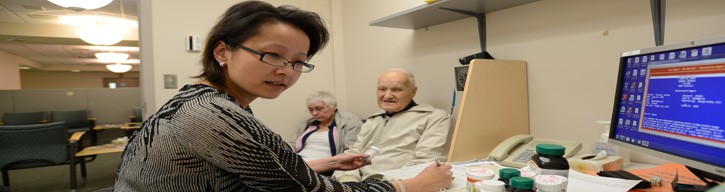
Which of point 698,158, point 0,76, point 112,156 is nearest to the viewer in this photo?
point 698,158

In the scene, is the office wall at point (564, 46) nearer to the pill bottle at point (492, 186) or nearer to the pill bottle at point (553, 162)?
the pill bottle at point (553, 162)

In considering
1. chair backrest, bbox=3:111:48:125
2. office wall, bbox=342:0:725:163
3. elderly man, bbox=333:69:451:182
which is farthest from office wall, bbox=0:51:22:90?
office wall, bbox=342:0:725:163

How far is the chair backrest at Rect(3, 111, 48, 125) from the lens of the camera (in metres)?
7.67

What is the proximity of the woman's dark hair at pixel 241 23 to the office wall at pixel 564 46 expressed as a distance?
1.31 m

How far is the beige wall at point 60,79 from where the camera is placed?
512 inches

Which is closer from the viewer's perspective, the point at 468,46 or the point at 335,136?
the point at 468,46

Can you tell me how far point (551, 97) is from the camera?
1852mm

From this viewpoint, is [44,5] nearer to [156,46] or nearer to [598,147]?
[156,46]

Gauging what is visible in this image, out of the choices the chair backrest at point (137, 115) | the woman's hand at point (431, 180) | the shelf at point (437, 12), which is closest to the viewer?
the woman's hand at point (431, 180)

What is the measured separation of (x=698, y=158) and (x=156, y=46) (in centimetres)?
290

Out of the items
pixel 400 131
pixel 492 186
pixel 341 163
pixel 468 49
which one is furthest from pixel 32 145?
pixel 492 186

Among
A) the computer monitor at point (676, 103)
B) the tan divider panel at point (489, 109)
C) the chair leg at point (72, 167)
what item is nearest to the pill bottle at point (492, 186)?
the computer monitor at point (676, 103)

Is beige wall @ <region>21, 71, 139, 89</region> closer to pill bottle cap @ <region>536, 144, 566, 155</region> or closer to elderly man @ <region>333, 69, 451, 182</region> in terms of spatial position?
elderly man @ <region>333, 69, 451, 182</region>

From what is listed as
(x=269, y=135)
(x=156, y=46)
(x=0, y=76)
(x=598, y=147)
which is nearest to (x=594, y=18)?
(x=598, y=147)
